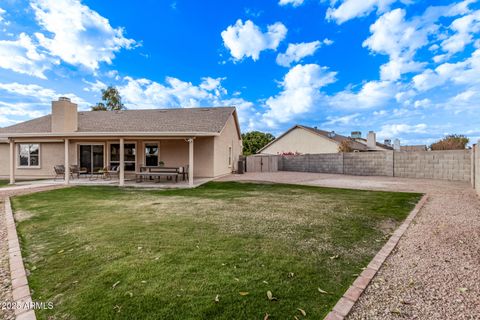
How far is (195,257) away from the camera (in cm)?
350

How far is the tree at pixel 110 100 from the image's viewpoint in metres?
31.4

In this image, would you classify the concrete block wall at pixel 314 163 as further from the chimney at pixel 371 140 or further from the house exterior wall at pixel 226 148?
the chimney at pixel 371 140

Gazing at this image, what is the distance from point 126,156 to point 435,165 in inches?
764

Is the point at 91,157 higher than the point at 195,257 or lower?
higher

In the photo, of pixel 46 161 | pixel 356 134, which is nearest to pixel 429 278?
pixel 46 161

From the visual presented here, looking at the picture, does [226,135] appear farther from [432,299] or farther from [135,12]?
[432,299]

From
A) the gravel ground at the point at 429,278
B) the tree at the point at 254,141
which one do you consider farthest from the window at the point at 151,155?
the tree at the point at 254,141

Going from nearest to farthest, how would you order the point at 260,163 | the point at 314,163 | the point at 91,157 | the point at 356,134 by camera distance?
the point at 91,157 → the point at 314,163 → the point at 260,163 → the point at 356,134

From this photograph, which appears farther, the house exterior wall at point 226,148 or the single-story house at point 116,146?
the house exterior wall at point 226,148

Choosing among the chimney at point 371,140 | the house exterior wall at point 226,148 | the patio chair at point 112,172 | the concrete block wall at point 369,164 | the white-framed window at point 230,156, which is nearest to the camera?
the patio chair at point 112,172

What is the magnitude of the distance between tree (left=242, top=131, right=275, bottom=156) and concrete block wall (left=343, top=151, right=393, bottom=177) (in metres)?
22.8

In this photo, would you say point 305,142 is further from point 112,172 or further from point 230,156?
point 112,172

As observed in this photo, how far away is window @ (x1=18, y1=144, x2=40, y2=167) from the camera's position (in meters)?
15.8

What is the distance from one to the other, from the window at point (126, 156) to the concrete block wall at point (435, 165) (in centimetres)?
1762
